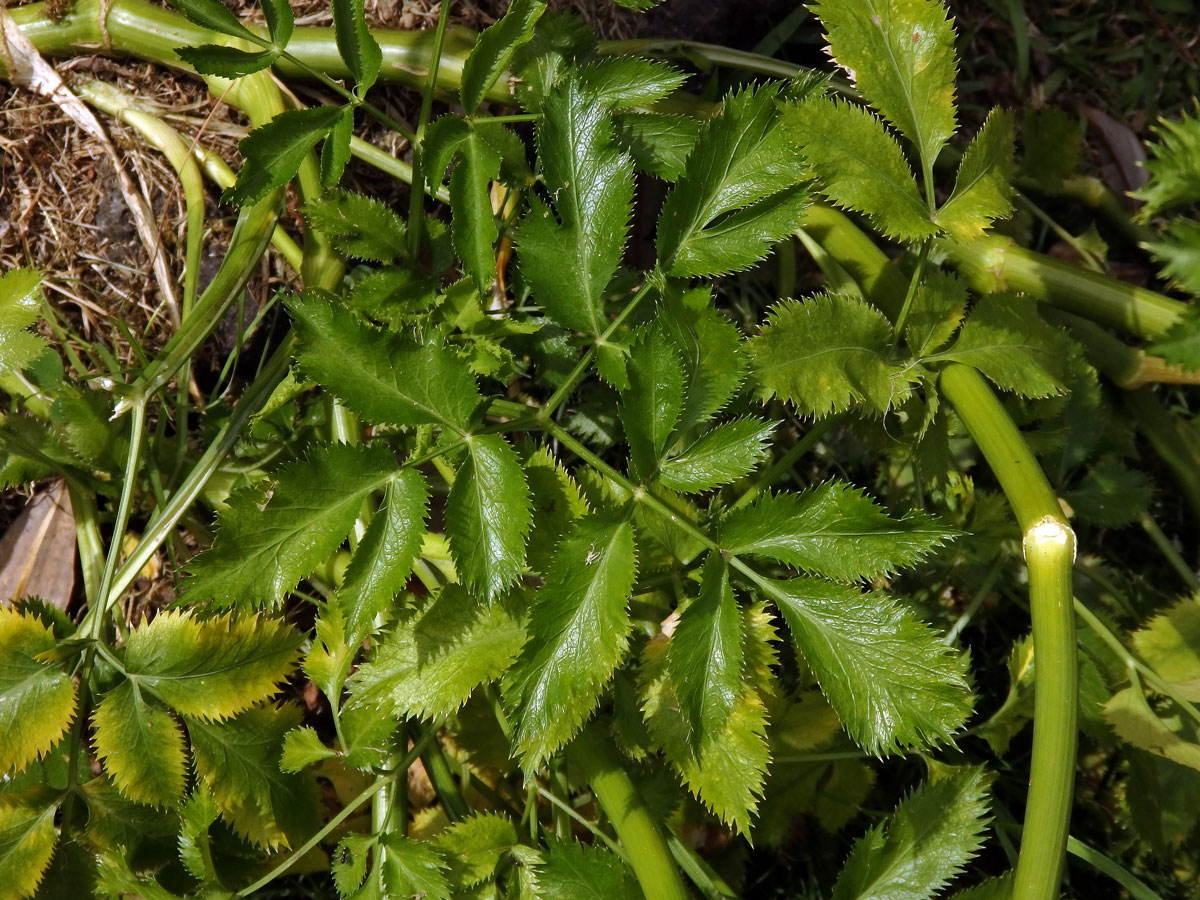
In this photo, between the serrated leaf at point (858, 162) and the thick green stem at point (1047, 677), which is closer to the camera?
the thick green stem at point (1047, 677)

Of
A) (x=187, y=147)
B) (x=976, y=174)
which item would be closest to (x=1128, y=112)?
(x=976, y=174)

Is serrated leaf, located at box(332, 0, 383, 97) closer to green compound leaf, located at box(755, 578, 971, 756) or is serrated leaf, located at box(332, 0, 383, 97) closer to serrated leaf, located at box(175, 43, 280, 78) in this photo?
serrated leaf, located at box(175, 43, 280, 78)

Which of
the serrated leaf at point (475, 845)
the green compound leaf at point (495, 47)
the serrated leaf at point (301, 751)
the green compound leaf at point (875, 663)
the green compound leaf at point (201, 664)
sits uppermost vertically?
the green compound leaf at point (495, 47)

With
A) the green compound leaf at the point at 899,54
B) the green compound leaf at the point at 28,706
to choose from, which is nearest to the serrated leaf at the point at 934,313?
the green compound leaf at the point at 899,54

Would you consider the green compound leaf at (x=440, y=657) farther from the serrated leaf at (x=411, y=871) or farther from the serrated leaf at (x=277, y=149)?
the serrated leaf at (x=277, y=149)

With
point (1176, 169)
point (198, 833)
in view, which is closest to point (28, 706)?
point (198, 833)

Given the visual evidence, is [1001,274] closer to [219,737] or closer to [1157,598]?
[1157,598]
